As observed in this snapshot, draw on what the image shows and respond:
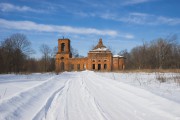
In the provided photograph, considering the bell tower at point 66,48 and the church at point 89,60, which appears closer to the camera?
the church at point 89,60

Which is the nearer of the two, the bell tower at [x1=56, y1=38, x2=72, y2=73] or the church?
the church

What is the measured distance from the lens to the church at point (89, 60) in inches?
2894

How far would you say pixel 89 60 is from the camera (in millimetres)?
73250

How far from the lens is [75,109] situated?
6676mm

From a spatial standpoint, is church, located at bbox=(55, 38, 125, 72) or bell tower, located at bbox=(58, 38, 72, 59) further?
bell tower, located at bbox=(58, 38, 72, 59)

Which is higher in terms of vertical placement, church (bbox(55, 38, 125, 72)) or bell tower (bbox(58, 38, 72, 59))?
bell tower (bbox(58, 38, 72, 59))

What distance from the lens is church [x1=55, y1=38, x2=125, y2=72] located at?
73.5 m

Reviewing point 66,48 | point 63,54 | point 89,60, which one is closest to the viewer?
point 89,60

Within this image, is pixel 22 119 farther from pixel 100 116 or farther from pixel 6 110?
pixel 100 116

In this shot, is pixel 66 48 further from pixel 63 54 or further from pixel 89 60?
pixel 89 60

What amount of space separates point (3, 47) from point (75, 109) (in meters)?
56.0

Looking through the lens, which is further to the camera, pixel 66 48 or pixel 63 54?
pixel 66 48

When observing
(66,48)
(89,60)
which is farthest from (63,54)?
(89,60)

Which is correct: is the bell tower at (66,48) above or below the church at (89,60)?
above
